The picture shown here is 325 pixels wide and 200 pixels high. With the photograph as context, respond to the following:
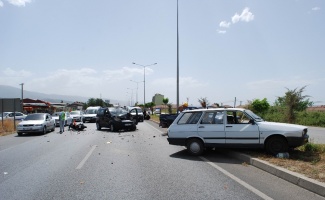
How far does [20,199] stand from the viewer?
5688mm

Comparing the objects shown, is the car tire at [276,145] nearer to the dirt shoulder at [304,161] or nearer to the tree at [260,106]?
the dirt shoulder at [304,161]

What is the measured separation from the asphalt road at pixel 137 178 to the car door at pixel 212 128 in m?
0.56

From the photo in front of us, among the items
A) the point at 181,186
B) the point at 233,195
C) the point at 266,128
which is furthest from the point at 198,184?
the point at 266,128

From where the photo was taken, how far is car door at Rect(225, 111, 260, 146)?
998 centimetres

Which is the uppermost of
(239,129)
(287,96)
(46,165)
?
(287,96)

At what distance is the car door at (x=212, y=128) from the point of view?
10469 mm

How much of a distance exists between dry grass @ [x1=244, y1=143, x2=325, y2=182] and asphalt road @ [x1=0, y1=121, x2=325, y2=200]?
53cm

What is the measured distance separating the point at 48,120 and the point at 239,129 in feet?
55.7

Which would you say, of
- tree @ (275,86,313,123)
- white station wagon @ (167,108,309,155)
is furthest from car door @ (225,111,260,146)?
tree @ (275,86,313,123)

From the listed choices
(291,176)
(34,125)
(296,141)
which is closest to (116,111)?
(34,125)

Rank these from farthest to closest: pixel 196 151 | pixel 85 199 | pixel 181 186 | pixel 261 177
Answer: pixel 196 151 → pixel 261 177 → pixel 181 186 → pixel 85 199

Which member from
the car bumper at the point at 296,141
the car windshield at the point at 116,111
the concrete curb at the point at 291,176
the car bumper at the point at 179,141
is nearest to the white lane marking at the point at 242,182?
the concrete curb at the point at 291,176

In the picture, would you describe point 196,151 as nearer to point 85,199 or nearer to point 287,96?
point 85,199

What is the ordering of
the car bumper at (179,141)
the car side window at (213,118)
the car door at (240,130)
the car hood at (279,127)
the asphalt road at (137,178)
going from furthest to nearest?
the car bumper at (179,141), the car side window at (213,118), the car door at (240,130), the car hood at (279,127), the asphalt road at (137,178)
